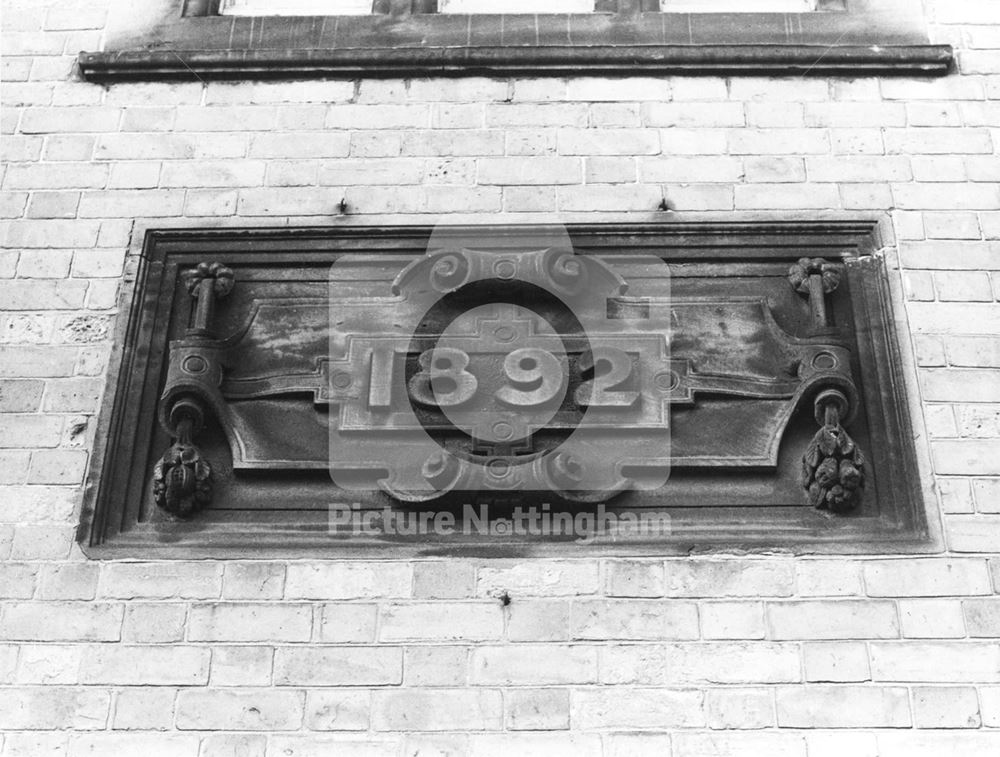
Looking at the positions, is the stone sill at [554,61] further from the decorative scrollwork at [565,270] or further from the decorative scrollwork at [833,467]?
the decorative scrollwork at [833,467]

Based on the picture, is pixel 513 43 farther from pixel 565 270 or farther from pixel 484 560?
pixel 484 560

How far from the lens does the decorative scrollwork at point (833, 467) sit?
13.9 feet

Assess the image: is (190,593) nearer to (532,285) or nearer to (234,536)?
(234,536)

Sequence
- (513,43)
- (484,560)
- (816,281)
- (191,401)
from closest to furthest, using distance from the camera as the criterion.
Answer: (484,560) < (191,401) < (816,281) < (513,43)

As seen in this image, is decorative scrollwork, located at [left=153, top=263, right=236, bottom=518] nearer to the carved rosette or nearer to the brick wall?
the carved rosette

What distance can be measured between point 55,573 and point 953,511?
2661mm

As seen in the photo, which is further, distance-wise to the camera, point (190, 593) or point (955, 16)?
point (955, 16)

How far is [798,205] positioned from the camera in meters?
4.91

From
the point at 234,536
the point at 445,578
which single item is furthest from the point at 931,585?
the point at 234,536

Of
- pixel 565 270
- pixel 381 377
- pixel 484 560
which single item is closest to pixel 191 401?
pixel 381 377

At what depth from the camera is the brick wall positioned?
3920 mm

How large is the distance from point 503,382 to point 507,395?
0.06 m

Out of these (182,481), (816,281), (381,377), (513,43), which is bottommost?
(182,481)

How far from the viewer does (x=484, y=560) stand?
4195mm
